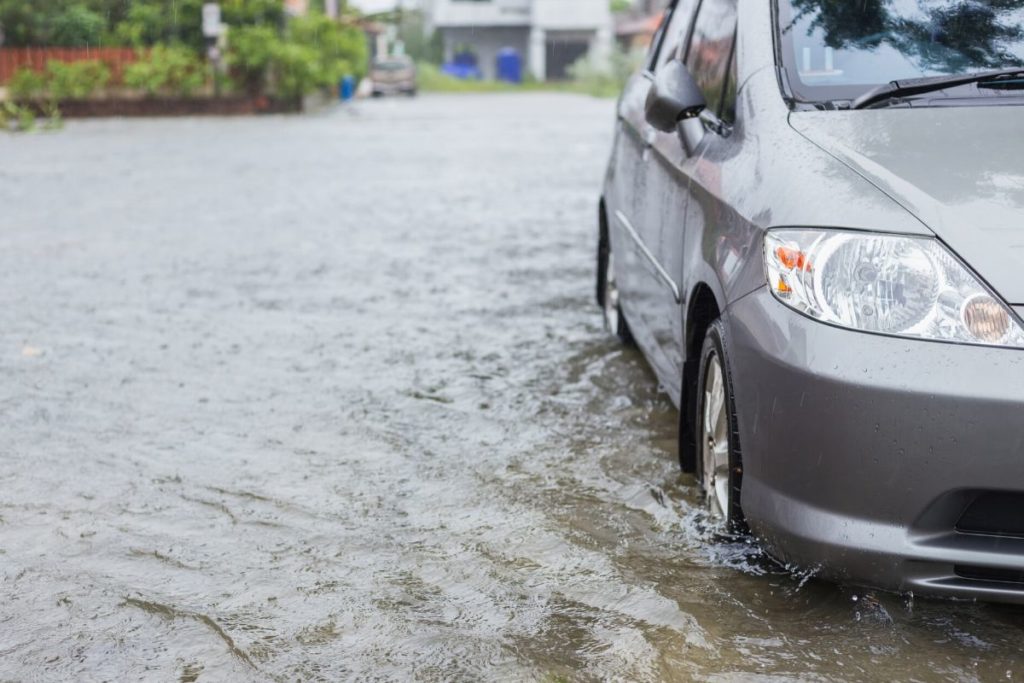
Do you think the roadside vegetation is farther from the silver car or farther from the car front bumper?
the car front bumper

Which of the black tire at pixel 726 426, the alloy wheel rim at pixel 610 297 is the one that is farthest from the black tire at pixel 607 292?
the black tire at pixel 726 426

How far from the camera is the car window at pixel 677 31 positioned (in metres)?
5.01

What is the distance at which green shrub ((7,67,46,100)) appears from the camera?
98.7 feet

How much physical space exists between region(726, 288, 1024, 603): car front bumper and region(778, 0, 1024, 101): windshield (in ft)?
3.05

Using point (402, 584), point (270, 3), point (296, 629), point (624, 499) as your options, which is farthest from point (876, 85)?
point (270, 3)

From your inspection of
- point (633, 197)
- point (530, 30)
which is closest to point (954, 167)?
point (633, 197)

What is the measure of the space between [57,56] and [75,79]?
218 centimetres

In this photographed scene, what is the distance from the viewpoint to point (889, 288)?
113 inches

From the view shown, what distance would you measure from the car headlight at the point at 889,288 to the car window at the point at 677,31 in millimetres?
2130

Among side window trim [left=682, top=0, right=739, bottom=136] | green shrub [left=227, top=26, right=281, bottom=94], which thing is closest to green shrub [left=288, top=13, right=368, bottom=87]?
green shrub [left=227, top=26, right=281, bottom=94]

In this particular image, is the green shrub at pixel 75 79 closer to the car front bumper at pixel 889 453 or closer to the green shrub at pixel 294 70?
the green shrub at pixel 294 70

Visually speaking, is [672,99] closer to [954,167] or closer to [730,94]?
[730,94]

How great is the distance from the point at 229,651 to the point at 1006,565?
1.64 meters

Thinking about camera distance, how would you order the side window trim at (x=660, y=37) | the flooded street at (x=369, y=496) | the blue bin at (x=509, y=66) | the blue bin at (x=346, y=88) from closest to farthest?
the flooded street at (x=369, y=496)
the side window trim at (x=660, y=37)
the blue bin at (x=346, y=88)
the blue bin at (x=509, y=66)
